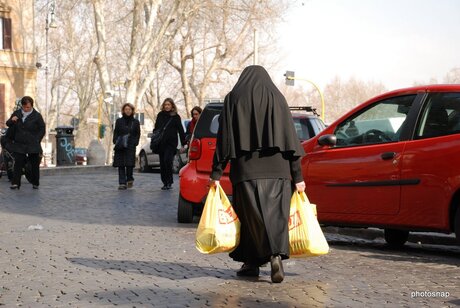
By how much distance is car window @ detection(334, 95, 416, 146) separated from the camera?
33.7 ft

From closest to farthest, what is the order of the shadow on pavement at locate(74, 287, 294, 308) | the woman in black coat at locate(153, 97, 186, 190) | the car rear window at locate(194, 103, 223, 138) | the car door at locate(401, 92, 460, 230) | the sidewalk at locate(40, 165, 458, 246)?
1. the shadow on pavement at locate(74, 287, 294, 308)
2. the car door at locate(401, 92, 460, 230)
3. the sidewalk at locate(40, 165, 458, 246)
4. the car rear window at locate(194, 103, 223, 138)
5. the woman in black coat at locate(153, 97, 186, 190)

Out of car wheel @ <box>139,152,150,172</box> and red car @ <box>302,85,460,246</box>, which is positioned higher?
red car @ <box>302,85,460,246</box>

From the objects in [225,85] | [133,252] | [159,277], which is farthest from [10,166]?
[225,85]

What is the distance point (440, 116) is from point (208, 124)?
12.9 feet

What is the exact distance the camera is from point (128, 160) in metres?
20.2

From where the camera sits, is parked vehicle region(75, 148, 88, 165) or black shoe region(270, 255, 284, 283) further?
parked vehicle region(75, 148, 88, 165)

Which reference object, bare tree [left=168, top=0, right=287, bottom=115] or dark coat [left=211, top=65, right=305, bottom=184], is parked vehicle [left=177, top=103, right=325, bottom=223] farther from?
bare tree [left=168, top=0, right=287, bottom=115]

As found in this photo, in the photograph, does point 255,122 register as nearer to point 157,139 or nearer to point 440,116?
point 440,116

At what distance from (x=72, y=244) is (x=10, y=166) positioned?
12690 millimetres

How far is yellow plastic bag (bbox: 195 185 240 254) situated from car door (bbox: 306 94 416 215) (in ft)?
8.06

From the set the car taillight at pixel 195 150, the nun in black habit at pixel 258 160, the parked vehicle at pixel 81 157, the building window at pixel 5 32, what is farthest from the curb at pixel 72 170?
the parked vehicle at pixel 81 157

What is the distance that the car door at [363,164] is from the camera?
10016 mm

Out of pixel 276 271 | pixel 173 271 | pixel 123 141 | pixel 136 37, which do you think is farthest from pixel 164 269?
pixel 136 37

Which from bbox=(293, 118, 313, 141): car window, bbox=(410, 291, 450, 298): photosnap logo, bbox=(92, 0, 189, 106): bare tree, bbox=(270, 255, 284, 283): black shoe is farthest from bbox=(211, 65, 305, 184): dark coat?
bbox=(92, 0, 189, 106): bare tree
